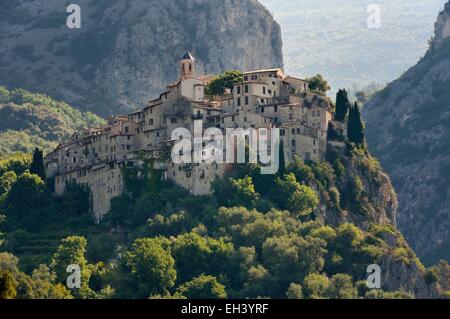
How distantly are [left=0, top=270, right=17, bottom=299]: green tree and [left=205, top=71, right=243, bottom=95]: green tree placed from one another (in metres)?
50.4

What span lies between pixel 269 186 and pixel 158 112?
16.9m

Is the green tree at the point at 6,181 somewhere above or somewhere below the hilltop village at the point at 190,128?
below

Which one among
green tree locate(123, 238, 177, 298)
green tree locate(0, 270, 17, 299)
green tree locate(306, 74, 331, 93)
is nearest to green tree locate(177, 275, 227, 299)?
green tree locate(123, 238, 177, 298)

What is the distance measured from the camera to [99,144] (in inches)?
6422

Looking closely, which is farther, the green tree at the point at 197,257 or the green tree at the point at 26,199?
the green tree at the point at 26,199

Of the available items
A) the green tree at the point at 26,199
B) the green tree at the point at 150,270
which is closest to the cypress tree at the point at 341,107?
the green tree at the point at 150,270

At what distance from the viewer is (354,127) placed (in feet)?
534

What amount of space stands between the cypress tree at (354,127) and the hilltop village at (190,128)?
2.43 m

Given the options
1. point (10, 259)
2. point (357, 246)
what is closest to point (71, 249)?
point (10, 259)

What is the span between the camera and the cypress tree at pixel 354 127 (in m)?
162

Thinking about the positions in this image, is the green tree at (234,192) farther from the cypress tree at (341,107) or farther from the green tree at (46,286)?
the green tree at (46,286)

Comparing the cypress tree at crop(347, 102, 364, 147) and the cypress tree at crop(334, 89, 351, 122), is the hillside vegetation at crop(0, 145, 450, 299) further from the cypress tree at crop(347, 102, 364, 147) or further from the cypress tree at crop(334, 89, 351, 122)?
the cypress tree at crop(334, 89, 351, 122)

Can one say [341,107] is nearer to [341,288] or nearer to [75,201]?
[75,201]

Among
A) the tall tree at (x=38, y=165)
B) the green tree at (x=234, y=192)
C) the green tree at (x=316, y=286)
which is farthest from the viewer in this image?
the tall tree at (x=38, y=165)
